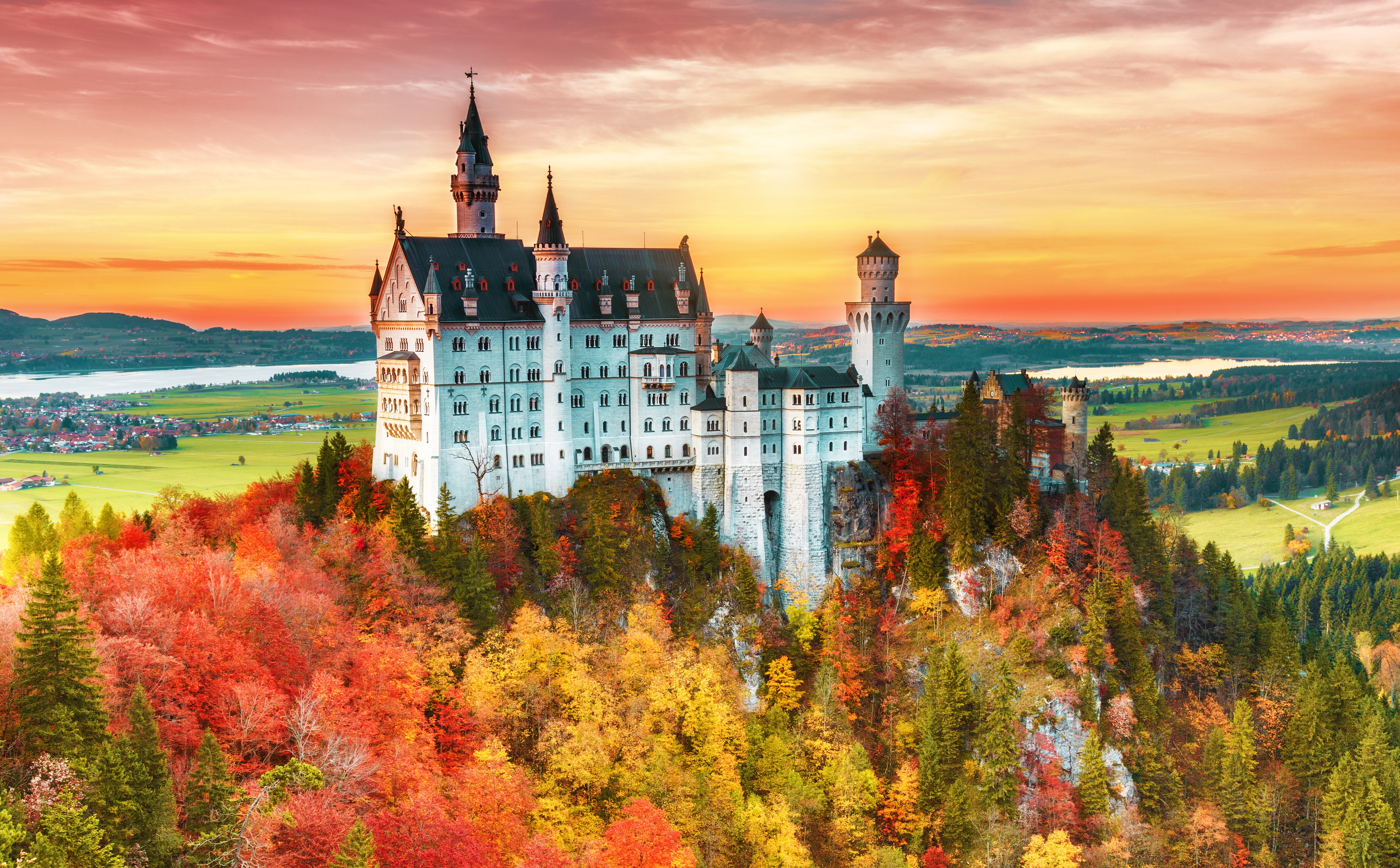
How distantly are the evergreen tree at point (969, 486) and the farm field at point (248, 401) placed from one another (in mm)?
60584

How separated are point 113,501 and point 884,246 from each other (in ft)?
225

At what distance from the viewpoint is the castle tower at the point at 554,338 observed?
84000 mm

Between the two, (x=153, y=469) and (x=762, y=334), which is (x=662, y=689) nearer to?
(x=762, y=334)

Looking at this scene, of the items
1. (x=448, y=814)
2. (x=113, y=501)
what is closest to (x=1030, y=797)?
(x=448, y=814)

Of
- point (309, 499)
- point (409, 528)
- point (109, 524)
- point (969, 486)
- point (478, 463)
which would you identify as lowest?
point (109, 524)

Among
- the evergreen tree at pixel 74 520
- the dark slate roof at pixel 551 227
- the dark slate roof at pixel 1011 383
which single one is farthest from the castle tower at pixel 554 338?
the dark slate roof at pixel 1011 383

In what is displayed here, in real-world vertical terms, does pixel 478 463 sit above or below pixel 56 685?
above

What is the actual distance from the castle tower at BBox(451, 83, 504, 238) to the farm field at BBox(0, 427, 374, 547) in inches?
794

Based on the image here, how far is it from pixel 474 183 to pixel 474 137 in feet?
11.3

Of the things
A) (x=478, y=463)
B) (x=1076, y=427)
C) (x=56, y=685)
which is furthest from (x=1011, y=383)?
(x=56, y=685)

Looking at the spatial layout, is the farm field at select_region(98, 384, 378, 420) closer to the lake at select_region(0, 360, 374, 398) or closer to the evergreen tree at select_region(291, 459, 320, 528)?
the lake at select_region(0, 360, 374, 398)

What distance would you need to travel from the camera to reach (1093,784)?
3027 inches

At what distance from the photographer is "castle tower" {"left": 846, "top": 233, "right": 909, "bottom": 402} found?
98.8 m

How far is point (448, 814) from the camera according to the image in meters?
49.6
